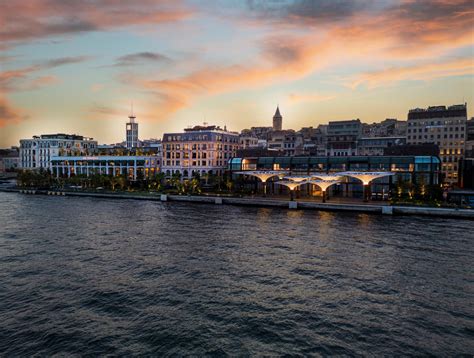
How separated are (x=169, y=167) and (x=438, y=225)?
11502cm

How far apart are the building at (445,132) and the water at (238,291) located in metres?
97.0

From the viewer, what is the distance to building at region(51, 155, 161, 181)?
162 meters

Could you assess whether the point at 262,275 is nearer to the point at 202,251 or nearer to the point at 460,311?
the point at 202,251

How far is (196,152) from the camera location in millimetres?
148250

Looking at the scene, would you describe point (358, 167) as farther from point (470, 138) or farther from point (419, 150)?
point (470, 138)

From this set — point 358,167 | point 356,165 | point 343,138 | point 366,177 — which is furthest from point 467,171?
point 366,177

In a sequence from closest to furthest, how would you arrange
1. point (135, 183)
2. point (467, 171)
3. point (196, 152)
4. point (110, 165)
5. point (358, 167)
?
point (358, 167)
point (467, 171)
point (135, 183)
point (196, 152)
point (110, 165)

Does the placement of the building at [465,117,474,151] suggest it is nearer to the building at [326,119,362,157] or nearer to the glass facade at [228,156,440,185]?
the building at [326,119,362,157]

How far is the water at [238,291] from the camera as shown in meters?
24.2

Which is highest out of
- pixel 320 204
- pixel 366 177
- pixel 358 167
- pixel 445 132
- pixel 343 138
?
pixel 445 132

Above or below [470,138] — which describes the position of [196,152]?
below

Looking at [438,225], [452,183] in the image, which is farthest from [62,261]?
[452,183]

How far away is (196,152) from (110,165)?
5199 centimetres

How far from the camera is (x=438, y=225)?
64000 mm
